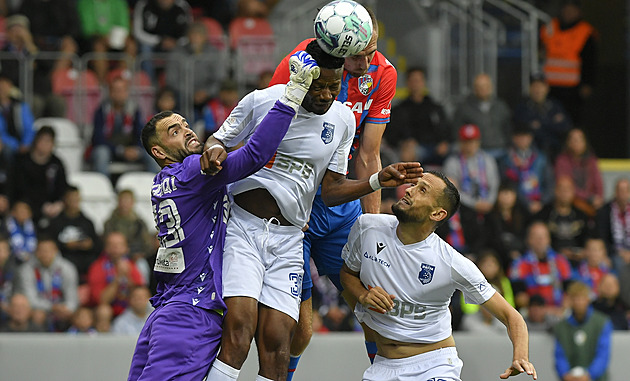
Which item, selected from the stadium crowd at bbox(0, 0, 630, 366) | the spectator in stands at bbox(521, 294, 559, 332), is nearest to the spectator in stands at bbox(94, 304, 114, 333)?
the stadium crowd at bbox(0, 0, 630, 366)

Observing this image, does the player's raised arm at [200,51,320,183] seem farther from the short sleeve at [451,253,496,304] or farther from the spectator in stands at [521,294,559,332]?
the spectator in stands at [521,294,559,332]

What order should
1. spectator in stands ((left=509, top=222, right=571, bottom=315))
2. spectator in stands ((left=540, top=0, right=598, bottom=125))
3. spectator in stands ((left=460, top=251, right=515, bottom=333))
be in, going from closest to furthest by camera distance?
1. spectator in stands ((left=460, top=251, right=515, bottom=333))
2. spectator in stands ((left=509, top=222, right=571, bottom=315))
3. spectator in stands ((left=540, top=0, right=598, bottom=125))

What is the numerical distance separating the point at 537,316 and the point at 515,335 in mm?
4531

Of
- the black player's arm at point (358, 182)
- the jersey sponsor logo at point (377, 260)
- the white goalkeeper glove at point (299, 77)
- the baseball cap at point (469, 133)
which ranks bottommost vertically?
the baseball cap at point (469, 133)

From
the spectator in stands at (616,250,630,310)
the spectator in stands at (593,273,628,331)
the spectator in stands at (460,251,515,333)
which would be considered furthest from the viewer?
the spectator in stands at (616,250,630,310)

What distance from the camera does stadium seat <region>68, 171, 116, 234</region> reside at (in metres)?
12.2

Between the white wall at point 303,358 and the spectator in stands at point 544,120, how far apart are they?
13.5 feet

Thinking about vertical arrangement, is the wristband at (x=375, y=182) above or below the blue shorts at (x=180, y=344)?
above

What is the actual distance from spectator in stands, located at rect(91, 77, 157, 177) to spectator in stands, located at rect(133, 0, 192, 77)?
120 cm

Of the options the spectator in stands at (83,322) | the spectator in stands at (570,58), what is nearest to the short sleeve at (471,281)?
the spectator in stands at (83,322)

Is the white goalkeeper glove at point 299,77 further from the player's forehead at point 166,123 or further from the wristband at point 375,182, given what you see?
the player's forehead at point 166,123

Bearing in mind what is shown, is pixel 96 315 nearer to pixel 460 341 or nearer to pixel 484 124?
pixel 460 341

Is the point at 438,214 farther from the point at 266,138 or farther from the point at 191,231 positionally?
→ the point at 191,231

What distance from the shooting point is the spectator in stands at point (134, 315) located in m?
9.84
